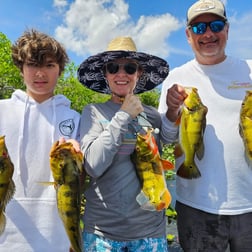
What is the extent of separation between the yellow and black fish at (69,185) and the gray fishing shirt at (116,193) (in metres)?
0.13

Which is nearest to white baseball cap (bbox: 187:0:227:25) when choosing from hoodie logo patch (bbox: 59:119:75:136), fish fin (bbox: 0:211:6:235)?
hoodie logo patch (bbox: 59:119:75:136)

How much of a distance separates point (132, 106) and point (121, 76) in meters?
0.36

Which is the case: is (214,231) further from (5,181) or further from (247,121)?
(5,181)

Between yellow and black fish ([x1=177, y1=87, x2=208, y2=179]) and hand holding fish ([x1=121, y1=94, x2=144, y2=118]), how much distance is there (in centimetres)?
53

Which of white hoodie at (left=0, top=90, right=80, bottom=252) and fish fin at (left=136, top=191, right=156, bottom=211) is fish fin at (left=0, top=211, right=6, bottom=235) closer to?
white hoodie at (left=0, top=90, right=80, bottom=252)

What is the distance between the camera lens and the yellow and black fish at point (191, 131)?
3.29 meters

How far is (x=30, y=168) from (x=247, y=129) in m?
1.90

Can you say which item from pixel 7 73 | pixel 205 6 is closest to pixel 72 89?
pixel 7 73

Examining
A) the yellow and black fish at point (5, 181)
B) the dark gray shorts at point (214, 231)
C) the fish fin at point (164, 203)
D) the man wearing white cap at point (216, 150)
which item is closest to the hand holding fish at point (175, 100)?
the man wearing white cap at point (216, 150)

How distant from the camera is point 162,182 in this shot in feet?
9.82

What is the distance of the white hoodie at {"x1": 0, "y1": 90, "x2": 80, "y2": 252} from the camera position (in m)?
2.99

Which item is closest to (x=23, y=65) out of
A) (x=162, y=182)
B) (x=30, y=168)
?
(x=30, y=168)

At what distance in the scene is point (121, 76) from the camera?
3.19 m

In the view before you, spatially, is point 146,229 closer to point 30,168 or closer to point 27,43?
point 30,168
